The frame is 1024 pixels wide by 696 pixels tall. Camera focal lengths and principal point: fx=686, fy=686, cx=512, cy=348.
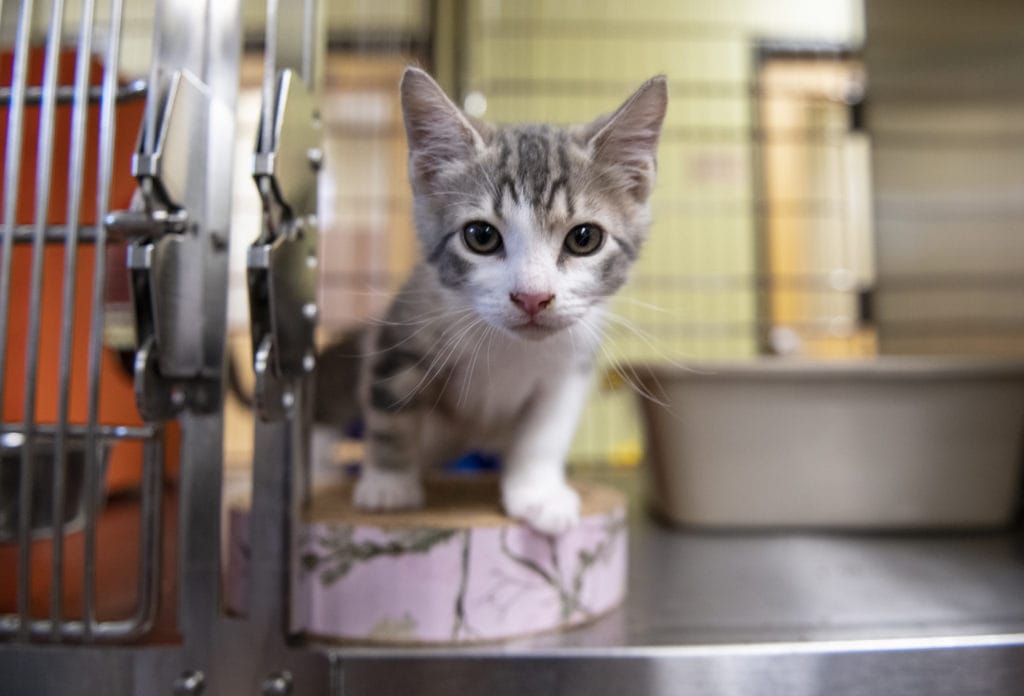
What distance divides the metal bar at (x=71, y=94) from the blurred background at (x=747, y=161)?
152 mm

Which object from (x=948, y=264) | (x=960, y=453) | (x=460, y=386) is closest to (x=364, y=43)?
(x=460, y=386)

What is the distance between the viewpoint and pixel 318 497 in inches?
26.8

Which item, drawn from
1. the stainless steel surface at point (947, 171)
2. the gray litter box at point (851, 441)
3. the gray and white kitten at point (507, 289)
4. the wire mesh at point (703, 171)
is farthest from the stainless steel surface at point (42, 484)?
the stainless steel surface at point (947, 171)

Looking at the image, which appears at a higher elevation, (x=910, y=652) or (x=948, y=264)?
(x=948, y=264)

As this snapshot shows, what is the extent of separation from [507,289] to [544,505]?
0.18 metres

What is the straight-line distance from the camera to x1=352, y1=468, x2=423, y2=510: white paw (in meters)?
0.63

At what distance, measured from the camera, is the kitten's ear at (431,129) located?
537mm

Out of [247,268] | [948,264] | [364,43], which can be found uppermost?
[364,43]

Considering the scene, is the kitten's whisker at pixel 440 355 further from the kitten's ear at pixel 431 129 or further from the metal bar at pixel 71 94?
the metal bar at pixel 71 94

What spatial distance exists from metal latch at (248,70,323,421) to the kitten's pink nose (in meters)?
0.16

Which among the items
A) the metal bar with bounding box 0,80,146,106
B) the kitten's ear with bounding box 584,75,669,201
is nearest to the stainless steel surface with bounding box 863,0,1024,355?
the kitten's ear with bounding box 584,75,669,201

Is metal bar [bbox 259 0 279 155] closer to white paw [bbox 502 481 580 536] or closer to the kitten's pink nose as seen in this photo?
the kitten's pink nose

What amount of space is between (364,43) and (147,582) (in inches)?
46.8

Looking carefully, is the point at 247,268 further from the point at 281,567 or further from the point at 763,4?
the point at 763,4
